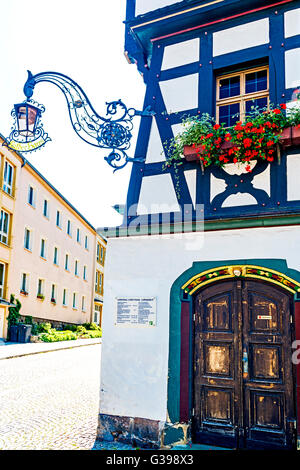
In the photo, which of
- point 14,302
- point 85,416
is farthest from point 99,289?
point 85,416

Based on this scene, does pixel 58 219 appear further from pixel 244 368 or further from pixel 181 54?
pixel 244 368

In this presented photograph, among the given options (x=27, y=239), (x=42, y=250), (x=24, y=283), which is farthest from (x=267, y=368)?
(x=42, y=250)

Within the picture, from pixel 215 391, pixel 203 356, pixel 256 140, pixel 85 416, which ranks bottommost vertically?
pixel 85 416

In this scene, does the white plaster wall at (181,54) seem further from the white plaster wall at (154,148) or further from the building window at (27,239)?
the building window at (27,239)

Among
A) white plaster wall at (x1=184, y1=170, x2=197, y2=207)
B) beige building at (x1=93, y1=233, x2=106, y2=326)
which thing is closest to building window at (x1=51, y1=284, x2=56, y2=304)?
beige building at (x1=93, y1=233, x2=106, y2=326)

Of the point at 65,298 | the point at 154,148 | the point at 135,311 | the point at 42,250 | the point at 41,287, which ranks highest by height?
the point at 42,250

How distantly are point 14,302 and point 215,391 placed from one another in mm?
20412

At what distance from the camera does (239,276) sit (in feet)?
21.8

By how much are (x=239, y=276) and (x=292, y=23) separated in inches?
164

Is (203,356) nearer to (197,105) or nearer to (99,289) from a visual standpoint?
(197,105)

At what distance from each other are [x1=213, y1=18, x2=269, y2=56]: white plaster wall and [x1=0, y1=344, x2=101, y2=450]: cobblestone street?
6764 millimetres

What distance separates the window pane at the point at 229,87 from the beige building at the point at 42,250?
57.3 feet

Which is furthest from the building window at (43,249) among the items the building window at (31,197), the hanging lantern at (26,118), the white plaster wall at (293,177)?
the white plaster wall at (293,177)

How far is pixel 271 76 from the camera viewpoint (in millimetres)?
7043
